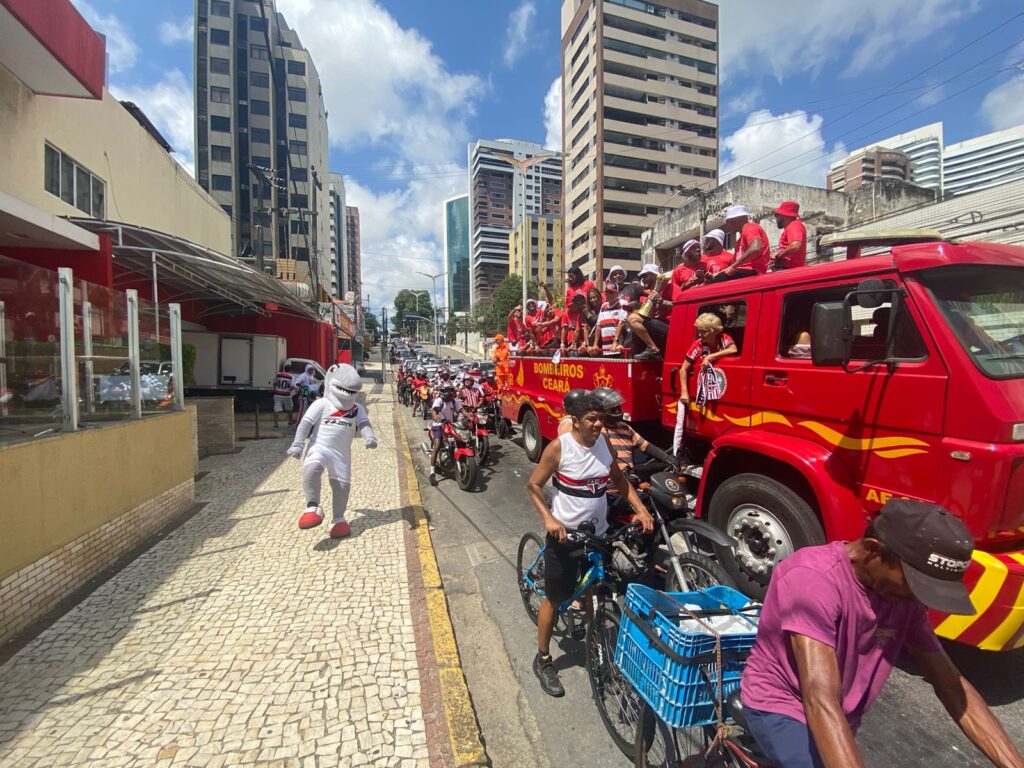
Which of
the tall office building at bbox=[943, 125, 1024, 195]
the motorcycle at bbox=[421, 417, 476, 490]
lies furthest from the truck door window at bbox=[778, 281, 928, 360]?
the tall office building at bbox=[943, 125, 1024, 195]

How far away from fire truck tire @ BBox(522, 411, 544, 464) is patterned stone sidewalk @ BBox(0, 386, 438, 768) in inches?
133

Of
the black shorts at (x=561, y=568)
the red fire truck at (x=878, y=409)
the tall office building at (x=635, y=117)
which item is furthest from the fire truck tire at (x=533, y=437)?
the tall office building at (x=635, y=117)

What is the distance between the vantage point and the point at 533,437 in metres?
7.92

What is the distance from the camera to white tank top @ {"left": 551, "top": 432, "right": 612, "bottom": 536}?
2666 mm

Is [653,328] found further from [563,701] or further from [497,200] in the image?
[497,200]

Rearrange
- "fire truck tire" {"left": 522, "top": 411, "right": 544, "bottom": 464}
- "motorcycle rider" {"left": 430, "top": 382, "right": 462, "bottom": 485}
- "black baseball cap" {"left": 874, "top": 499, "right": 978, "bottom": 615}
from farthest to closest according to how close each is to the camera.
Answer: "fire truck tire" {"left": 522, "top": 411, "right": 544, "bottom": 464} < "motorcycle rider" {"left": 430, "top": 382, "right": 462, "bottom": 485} < "black baseball cap" {"left": 874, "top": 499, "right": 978, "bottom": 615}

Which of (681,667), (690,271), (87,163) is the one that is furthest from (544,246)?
(681,667)

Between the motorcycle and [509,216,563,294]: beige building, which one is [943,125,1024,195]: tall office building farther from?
[509,216,563,294]: beige building

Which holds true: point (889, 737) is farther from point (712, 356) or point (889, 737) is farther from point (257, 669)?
point (257, 669)

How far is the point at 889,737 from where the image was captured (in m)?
2.35

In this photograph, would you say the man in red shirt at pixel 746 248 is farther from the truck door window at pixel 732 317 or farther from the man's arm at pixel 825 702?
the man's arm at pixel 825 702

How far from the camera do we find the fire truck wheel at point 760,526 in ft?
10.2

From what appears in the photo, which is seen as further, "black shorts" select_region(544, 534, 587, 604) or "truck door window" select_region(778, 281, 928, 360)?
"truck door window" select_region(778, 281, 928, 360)

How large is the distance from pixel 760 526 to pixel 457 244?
144m
